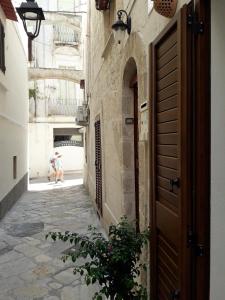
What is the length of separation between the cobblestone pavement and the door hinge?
347 cm

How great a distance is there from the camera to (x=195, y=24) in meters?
1.83

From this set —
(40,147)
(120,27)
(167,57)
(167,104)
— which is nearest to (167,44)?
(167,57)

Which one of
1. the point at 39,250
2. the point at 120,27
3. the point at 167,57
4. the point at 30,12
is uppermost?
the point at 30,12

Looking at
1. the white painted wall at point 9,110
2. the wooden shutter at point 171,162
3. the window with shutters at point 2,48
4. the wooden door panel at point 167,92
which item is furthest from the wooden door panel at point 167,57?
the window with shutters at point 2,48

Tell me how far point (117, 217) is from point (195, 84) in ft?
12.3

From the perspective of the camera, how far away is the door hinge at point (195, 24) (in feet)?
5.97

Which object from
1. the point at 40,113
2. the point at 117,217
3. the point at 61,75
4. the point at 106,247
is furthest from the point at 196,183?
the point at 40,113

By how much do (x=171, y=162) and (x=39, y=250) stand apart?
14.5ft

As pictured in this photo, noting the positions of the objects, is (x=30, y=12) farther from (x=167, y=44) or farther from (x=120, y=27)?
(x=167, y=44)

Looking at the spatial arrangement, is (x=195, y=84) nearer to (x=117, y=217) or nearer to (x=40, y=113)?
(x=117, y=217)

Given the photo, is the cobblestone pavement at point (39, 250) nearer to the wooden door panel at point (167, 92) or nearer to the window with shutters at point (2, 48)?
the wooden door panel at point (167, 92)
